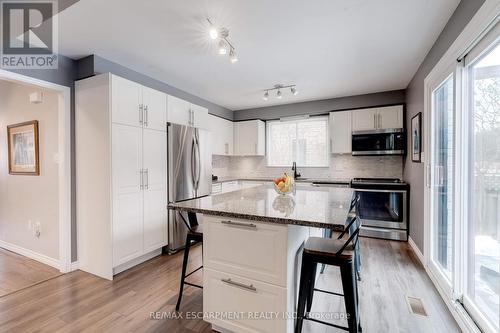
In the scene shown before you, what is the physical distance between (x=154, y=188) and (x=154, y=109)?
105cm

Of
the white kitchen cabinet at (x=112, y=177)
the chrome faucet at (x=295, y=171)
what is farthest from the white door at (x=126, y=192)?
the chrome faucet at (x=295, y=171)

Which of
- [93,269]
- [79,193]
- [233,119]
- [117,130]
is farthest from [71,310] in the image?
[233,119]

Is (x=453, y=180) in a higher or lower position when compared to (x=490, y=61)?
lower

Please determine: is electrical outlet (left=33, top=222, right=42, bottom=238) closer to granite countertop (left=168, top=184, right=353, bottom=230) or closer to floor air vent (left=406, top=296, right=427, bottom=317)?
granite countertop (left=168, top=184, right=353, bottom=230)

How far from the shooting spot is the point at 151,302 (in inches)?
83.9

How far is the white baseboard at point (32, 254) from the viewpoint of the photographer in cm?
289

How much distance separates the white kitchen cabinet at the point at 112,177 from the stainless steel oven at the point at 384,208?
128 inches

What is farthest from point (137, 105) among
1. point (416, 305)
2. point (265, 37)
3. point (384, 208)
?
point (384, 208)

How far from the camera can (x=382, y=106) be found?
4207mm

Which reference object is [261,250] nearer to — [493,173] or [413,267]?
[493,173]

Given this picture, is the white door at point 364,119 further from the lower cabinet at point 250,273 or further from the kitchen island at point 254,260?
the lower cabinet at point 250,273

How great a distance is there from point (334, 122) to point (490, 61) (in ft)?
9.52

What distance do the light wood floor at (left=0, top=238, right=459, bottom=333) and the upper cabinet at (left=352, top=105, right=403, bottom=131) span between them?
7.67 ft

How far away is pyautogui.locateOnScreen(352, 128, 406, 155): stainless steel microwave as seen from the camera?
397 centimetres
